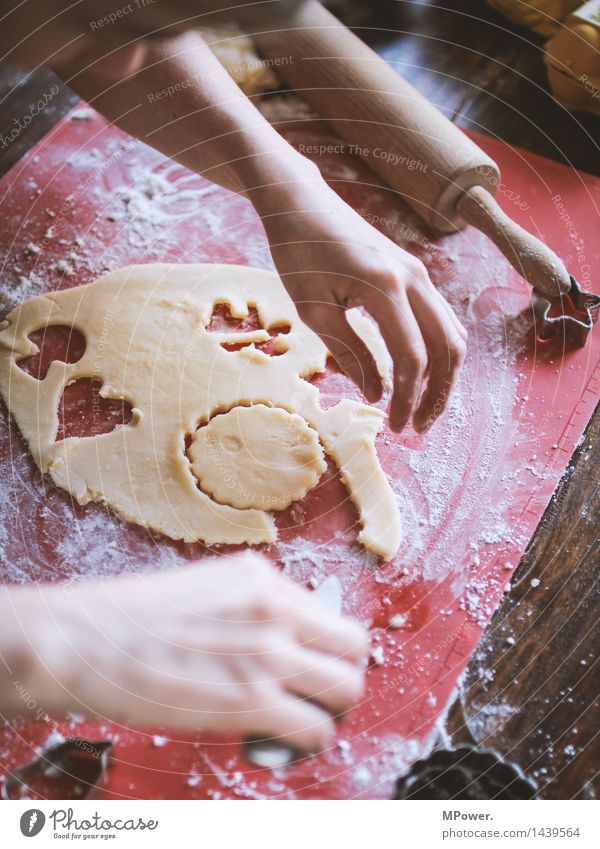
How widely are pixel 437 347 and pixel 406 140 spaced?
0.81 ft

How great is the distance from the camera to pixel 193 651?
62 cm

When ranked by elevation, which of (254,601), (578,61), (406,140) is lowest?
(254,601)

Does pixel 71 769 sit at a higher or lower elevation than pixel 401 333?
lower

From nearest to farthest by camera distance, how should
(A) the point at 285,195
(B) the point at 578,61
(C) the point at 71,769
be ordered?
(C) the point at 71,769 < (A) the point at 285,195 < (B) the point at 578,61

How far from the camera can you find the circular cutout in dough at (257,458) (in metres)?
0.67

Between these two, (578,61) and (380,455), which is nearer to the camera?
(380,455)

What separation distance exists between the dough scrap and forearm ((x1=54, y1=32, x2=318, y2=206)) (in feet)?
0.36

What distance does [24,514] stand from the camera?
0.68m

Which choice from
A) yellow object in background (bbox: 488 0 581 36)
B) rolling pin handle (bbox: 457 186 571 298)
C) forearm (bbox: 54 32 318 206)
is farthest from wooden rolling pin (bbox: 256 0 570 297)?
yellow object in background (bbox: 488 0 581 36)

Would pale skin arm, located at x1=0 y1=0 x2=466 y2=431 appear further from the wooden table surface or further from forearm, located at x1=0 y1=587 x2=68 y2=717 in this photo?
forearm, located at x1=0 y1=587 x2=68 y2=717

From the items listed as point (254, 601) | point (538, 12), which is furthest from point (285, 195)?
point (538, 12)

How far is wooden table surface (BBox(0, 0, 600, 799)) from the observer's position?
1.89 ft

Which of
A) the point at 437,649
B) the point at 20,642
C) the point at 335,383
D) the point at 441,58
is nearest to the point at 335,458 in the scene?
the point at 335,383

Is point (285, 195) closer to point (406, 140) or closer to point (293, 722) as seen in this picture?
point (406, 140)
